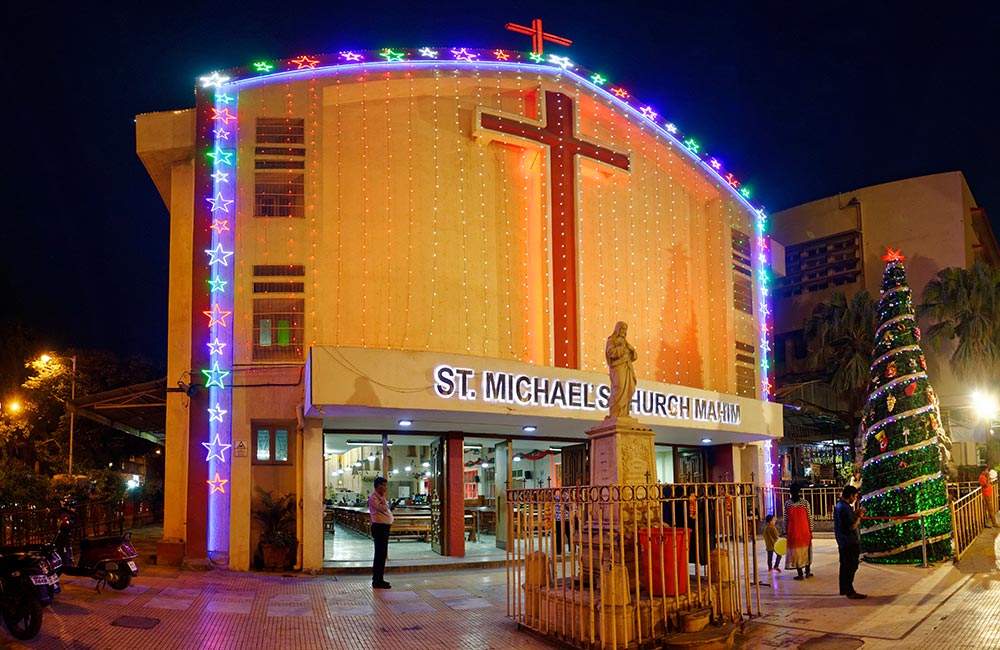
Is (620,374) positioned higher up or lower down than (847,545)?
higher up

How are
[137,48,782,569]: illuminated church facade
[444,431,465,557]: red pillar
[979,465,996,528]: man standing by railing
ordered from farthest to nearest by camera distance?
[979,465,996,528]: man standing by railing < [444,431,465,557]: red pillar < [137,48,782,569]: illuminated church facade

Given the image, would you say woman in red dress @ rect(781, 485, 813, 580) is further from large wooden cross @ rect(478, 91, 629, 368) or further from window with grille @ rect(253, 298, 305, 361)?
window with grille @ rect(253, 298, 305, 361)

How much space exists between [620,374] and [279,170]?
381 inches

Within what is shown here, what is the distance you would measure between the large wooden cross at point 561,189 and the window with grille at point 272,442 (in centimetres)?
640

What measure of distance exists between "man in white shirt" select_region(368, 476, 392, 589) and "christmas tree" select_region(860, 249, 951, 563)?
30.1 feet

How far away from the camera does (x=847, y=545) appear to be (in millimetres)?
11820

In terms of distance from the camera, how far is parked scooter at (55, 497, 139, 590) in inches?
481

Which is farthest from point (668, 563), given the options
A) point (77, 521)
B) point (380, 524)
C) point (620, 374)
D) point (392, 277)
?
point (77, 521)

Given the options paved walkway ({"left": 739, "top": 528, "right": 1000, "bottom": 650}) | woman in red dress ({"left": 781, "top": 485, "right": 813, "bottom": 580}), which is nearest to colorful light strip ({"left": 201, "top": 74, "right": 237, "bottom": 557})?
paved walkway ({"left": 739, "top": 528, "right": 1000, "bottom": 650})

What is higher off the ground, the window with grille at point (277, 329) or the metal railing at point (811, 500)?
the window with grille at point (277, 329)

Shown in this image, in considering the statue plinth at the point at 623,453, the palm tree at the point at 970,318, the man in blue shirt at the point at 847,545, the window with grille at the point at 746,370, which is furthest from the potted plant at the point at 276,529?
the palm tree at the point at 970,318

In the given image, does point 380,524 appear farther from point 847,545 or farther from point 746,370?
point 746,370

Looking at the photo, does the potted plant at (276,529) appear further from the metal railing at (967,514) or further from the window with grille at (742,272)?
the window with grille at (742,272)

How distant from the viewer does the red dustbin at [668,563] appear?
30.3 feet
